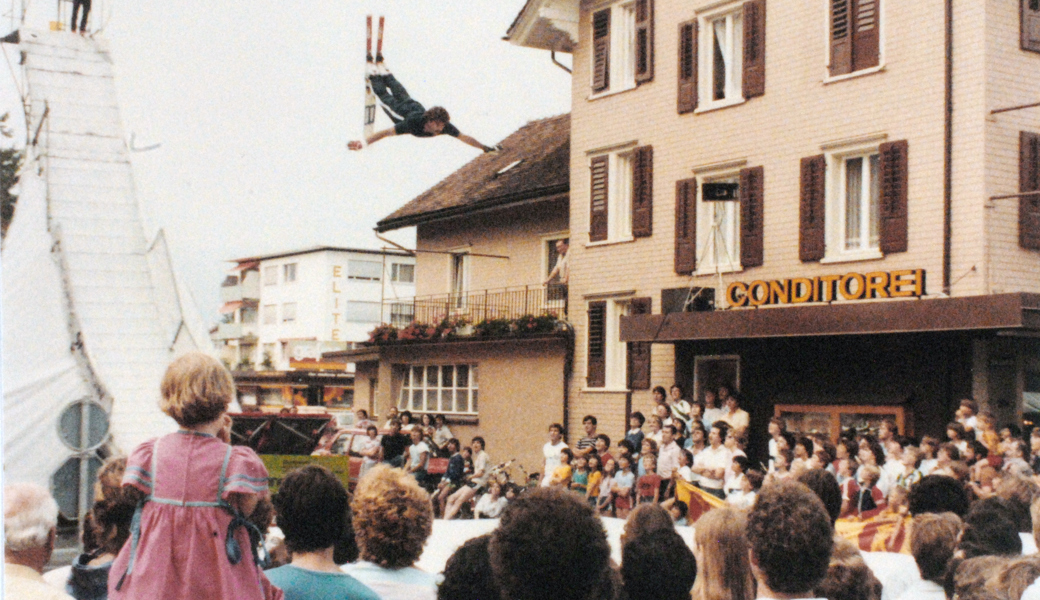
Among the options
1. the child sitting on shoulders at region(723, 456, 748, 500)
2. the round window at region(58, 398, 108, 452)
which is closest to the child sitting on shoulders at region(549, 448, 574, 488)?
the child sitting on shoulders at region(723, 456, 748, 500)

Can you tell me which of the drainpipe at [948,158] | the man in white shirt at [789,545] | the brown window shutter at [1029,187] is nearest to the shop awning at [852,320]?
the drainpipe at [948,158]

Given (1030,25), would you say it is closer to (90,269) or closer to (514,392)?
(514,392)

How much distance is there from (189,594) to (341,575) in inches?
15.5

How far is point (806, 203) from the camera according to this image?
46.0 feet

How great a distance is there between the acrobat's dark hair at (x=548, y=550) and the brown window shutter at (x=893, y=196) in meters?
11.1

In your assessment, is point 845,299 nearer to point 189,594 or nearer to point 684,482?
point 684,482

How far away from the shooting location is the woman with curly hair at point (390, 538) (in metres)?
3.35

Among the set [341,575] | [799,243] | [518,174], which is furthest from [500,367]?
[341,575]

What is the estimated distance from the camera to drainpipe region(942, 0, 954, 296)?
1242cm

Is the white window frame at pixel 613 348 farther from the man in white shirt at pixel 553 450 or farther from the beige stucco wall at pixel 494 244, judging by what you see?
the man in white shirt at pixel 553 450

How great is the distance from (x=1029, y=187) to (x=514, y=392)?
314 inches

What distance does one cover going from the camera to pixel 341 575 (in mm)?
3186

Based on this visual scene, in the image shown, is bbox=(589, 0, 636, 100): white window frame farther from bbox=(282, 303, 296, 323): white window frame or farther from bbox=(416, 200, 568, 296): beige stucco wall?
bbox=(282, 303, 296, 323): white window frame

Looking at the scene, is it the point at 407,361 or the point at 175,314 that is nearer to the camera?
the point at 175,314
